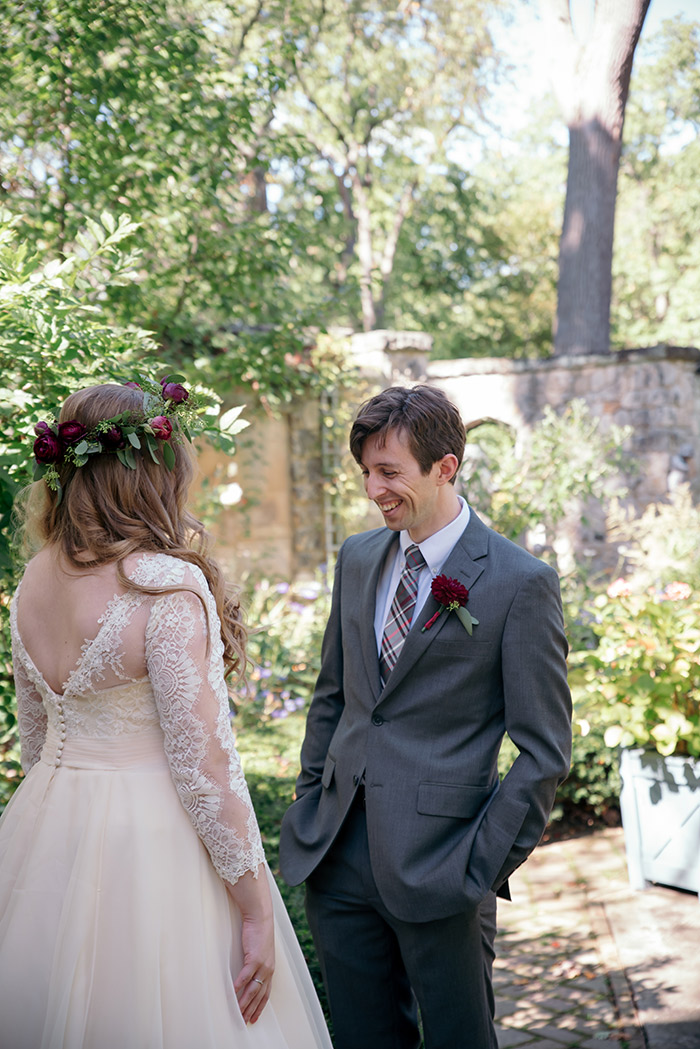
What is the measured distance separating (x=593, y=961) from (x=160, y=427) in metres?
3.12

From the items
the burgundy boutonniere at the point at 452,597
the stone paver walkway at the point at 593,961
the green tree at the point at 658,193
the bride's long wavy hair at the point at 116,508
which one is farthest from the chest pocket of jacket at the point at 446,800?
the green tree at the point at 658,193

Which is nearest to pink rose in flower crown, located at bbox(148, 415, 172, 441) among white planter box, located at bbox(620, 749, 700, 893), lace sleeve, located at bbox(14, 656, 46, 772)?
lace sleeve, located at bbox(14, 656, 46, 772)

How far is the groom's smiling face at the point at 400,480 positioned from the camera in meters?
2.21

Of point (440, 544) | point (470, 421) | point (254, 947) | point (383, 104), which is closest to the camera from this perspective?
point (254, 947)

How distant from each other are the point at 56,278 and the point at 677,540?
5.78m

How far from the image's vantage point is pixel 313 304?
6.15 m

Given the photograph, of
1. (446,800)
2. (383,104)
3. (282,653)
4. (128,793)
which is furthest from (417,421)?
(383,104)

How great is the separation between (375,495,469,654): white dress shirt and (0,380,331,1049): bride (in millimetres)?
555

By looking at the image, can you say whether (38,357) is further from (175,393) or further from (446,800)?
(446,800)

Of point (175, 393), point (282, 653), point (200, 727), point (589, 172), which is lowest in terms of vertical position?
point (282, 653)

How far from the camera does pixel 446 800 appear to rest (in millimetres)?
2070

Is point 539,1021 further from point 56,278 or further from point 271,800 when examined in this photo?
point 56,278

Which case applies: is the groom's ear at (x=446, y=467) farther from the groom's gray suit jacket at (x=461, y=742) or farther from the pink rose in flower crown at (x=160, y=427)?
the pink rose in flower crown at (x=160, y=427)

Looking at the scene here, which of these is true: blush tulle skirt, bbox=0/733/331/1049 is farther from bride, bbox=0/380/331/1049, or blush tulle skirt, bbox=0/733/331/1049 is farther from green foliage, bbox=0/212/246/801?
green foliage, bbox=0/212/246/801
